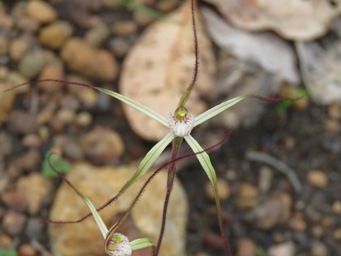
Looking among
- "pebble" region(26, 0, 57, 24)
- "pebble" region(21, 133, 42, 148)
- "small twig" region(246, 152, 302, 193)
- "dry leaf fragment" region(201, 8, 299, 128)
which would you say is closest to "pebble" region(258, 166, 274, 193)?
"small twig" region(246, 152, 302, 193)

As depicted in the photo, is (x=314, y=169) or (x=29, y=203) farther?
(x=314, y=169)

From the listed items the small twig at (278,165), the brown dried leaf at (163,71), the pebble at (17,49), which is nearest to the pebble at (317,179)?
the small twig at (278,165)

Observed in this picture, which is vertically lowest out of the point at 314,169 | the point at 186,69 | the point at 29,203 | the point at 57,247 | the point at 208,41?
the point at 57,247

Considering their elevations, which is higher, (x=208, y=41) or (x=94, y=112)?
(x=208, y=41)

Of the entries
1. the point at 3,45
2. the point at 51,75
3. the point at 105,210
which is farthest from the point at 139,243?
the point at 3,45

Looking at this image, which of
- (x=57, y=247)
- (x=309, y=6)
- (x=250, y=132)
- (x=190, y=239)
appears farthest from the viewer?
(x=309, y=6)

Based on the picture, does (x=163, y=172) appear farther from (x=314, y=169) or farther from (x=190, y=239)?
(x=314, y=169)

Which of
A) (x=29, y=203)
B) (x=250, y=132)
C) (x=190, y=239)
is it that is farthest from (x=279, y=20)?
(x=29, y=203)

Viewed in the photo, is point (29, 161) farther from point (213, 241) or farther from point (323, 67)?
point (323, 67)
